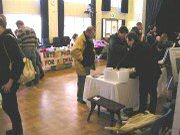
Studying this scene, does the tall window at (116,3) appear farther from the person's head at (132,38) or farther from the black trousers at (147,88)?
the black trousers at (147,88)

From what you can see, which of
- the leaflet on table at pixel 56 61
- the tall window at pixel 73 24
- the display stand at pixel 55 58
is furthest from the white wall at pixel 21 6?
the leaflet on table at pixel 56 61

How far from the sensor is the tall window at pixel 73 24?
29.8ft

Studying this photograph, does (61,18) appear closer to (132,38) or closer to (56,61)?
(56,61)

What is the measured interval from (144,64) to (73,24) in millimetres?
6631

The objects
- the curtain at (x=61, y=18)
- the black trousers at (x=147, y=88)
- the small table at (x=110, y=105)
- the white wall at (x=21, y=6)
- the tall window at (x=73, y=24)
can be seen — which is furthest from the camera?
the tall window at (x=73, y=24)

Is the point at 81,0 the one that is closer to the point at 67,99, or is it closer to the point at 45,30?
the point at 45,30

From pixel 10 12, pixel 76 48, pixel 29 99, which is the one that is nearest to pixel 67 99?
pixel 29 99

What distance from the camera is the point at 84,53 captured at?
372 cm

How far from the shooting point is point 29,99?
4.17 m

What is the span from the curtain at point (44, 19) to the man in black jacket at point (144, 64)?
17.8ft

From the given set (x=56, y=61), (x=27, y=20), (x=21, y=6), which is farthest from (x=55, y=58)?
(x=21, y=6)

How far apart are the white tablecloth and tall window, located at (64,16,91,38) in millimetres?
5902

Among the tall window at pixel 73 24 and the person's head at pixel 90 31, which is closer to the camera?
the person's head at pixel 90 31

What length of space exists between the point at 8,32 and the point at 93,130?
155 centimetres
